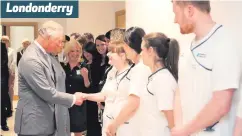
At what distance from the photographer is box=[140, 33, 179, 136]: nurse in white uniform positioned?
7.24 feet

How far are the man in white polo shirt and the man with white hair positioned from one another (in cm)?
119

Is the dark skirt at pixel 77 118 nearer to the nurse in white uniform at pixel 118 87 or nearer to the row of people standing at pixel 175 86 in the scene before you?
the row of people standing at pixel 175 86

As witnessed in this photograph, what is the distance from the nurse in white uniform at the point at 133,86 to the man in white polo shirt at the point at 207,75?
64 cm

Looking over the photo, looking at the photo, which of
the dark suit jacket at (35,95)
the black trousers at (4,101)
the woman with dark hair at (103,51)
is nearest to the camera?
the dark suit jacket at (35,95)

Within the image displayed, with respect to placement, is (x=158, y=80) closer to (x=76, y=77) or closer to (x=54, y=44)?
(x=54, y=44)

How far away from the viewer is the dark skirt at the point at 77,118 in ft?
13.0

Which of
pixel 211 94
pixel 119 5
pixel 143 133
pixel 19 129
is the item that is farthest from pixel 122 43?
pixel 119 5

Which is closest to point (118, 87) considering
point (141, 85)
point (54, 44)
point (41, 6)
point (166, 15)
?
point (141, 85)

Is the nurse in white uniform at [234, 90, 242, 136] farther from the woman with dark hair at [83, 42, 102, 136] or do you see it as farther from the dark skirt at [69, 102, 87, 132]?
the woman with dark hair at [83, 42, 102, 136]

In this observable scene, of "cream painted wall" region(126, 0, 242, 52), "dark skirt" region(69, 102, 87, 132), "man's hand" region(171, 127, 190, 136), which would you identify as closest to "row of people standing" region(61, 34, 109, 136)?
"dark skirt" region(69, 102, 87, 132)

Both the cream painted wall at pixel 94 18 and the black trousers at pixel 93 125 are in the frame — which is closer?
the black trousers at pixel 93 125

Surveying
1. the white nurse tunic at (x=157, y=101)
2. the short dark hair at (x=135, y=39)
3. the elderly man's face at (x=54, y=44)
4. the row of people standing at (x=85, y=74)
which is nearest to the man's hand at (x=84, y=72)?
the row of people standing at (x=85, y=74)

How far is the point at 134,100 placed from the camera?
2.47 metres

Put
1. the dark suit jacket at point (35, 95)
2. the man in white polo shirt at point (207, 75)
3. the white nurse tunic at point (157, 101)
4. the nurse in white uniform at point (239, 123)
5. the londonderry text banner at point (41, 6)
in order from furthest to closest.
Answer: the londonderry text banner at point (41, 6) → the dark suit jacket at point (35, 95) → the white nurse tunic at point (157, 101) → the nurse in white uniform at point (239, 123) → the man in white polo shirt at point (207, 75)
